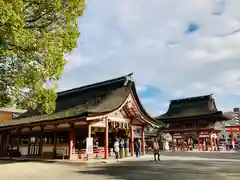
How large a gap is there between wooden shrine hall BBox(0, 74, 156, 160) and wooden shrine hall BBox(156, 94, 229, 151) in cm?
1645

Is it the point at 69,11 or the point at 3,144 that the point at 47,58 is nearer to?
the point at 69,11

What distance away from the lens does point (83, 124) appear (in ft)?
61.1

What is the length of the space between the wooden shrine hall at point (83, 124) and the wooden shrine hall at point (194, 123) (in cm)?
1645

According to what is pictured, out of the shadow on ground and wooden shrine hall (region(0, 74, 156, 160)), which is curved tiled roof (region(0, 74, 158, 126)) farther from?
the shadow on ground

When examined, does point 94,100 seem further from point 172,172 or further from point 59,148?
point 172,172

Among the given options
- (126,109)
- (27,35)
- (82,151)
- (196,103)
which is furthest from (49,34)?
(196,103)

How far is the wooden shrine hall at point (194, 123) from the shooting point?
119 ft

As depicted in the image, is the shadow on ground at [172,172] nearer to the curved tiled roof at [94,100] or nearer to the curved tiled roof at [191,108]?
the curved tiled roof at [94,100]

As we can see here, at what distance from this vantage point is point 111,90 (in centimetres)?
2258

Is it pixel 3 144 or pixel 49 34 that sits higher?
pixel 49 34

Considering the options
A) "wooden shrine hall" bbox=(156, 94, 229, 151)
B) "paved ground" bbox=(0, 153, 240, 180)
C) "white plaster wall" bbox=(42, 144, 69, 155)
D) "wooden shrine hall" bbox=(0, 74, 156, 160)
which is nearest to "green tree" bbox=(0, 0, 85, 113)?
"paved ground" bbox=(0, 153, 240, 180)

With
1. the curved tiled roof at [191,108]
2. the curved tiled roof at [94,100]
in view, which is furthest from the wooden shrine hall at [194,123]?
the curved tiled roof at [94,100]

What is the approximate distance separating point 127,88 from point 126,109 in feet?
6.14

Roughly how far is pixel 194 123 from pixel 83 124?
79.7 feet
